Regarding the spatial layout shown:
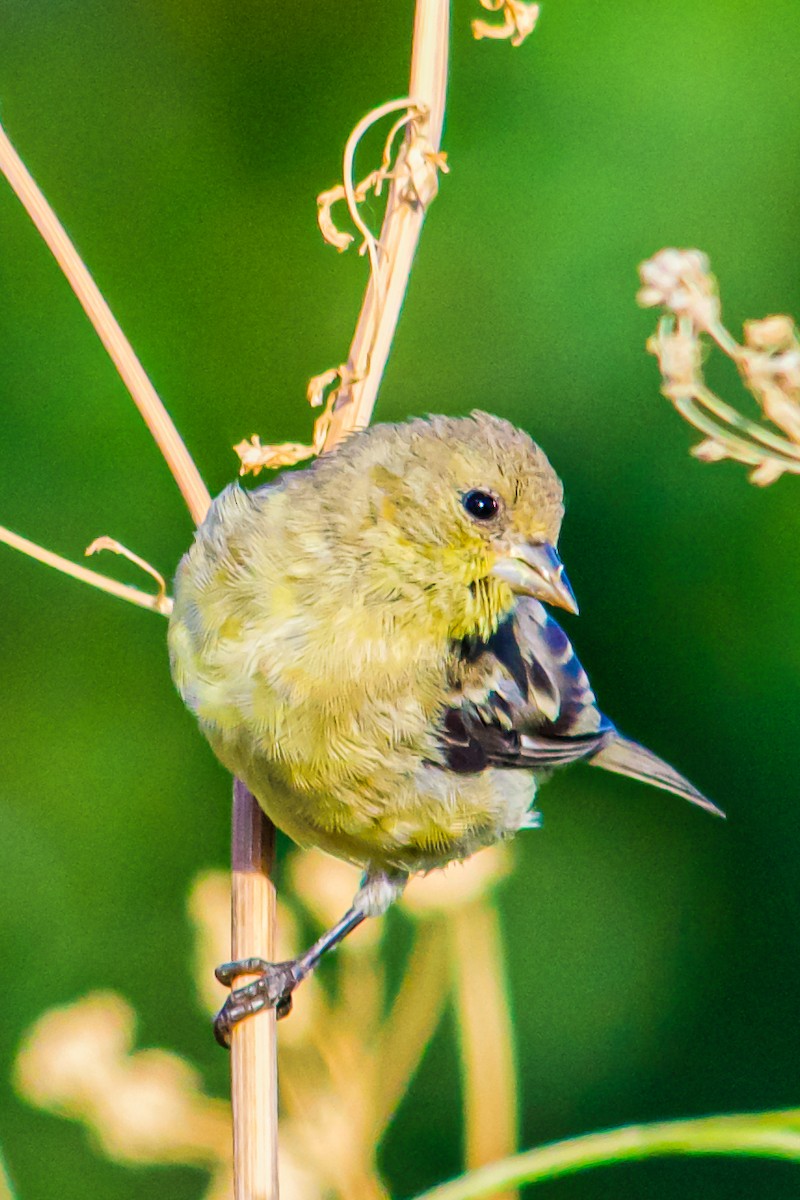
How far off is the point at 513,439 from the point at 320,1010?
77 cm

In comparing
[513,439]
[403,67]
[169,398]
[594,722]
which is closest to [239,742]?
[513,439]

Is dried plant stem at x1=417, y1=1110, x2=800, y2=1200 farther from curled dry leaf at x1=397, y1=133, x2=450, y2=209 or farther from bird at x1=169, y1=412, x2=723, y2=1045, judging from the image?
curled dry leaf at x1=397, y1=133, x2=450, y2=209

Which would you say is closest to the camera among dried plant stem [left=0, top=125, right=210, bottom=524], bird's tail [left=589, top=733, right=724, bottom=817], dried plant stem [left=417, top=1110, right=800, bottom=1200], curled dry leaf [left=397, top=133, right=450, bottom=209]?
dried plant stem [left=417, top=1110, right=800, bottom=1200]

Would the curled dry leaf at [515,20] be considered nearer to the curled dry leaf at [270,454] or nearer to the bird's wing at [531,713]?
the curled dry leaf at [270,454]

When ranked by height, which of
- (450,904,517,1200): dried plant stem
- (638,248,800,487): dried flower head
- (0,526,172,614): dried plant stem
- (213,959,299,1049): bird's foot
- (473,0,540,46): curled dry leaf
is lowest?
(450,904,517,1200): dried plant stem

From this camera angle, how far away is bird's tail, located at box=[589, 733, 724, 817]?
2473 millimetres

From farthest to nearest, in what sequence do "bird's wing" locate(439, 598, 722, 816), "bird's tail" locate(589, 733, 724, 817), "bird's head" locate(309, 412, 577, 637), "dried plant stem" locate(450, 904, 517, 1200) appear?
"bird's tail" locate(589, 733, 724, 817) → "bird's wing" locate(439, 598, 722, 816) → "bird's head" locate(309, 412, 577, 637) → "dried plant stem" locate(450, 904, 517, 1200)

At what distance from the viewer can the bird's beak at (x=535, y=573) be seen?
1894 millimetres

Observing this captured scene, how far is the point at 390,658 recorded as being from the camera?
199 centimetres

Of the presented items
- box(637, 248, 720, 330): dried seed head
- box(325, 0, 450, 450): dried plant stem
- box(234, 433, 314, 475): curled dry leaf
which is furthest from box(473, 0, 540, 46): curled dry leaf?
box(234, 433, 314, 475): curled dry leaf

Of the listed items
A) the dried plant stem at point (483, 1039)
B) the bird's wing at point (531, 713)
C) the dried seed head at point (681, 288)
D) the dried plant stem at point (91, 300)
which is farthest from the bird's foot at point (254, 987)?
the dried seed head at point (681, 288)

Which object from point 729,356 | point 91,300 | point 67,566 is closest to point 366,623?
point 67,566

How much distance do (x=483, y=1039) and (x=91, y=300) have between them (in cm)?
90

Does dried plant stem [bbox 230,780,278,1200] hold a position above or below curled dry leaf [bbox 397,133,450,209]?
below
